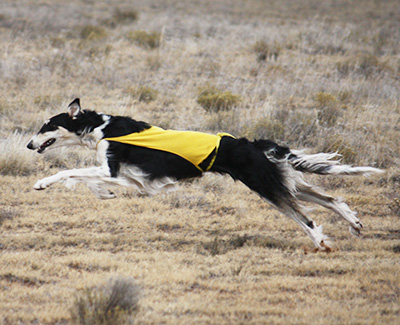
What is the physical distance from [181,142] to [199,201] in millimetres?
1763

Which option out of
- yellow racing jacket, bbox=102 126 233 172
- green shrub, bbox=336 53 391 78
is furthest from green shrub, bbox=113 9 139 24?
yellow racing jacket, bbox=102 126 233 172

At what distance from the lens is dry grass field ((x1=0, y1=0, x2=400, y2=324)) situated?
181 inches

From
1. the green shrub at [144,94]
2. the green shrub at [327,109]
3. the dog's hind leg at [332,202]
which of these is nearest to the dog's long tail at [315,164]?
the dog's hind leg at [332,202]

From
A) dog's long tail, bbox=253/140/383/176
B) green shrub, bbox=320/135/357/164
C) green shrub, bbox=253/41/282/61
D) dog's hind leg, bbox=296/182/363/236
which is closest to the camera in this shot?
dog's long tail, bbox=253/140/383/176

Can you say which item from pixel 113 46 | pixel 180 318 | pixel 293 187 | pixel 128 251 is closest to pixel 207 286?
pixel 180 318

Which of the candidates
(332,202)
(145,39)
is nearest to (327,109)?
(332,202)

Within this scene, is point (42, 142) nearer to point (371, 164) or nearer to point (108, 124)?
point (108, 124)

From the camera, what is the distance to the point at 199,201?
24.8 feet

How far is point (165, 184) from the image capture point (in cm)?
613

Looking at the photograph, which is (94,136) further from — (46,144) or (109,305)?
(109,305)

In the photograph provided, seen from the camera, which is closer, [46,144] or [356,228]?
[356,228]

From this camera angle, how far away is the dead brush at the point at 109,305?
402cm

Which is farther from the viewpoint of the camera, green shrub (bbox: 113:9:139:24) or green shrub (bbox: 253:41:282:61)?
green shrub (bbox: 113:9:139:24)

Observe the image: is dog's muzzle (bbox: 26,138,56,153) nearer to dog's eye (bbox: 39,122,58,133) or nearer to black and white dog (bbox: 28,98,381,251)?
dog's eye (bbox: 39,122,58,133)
